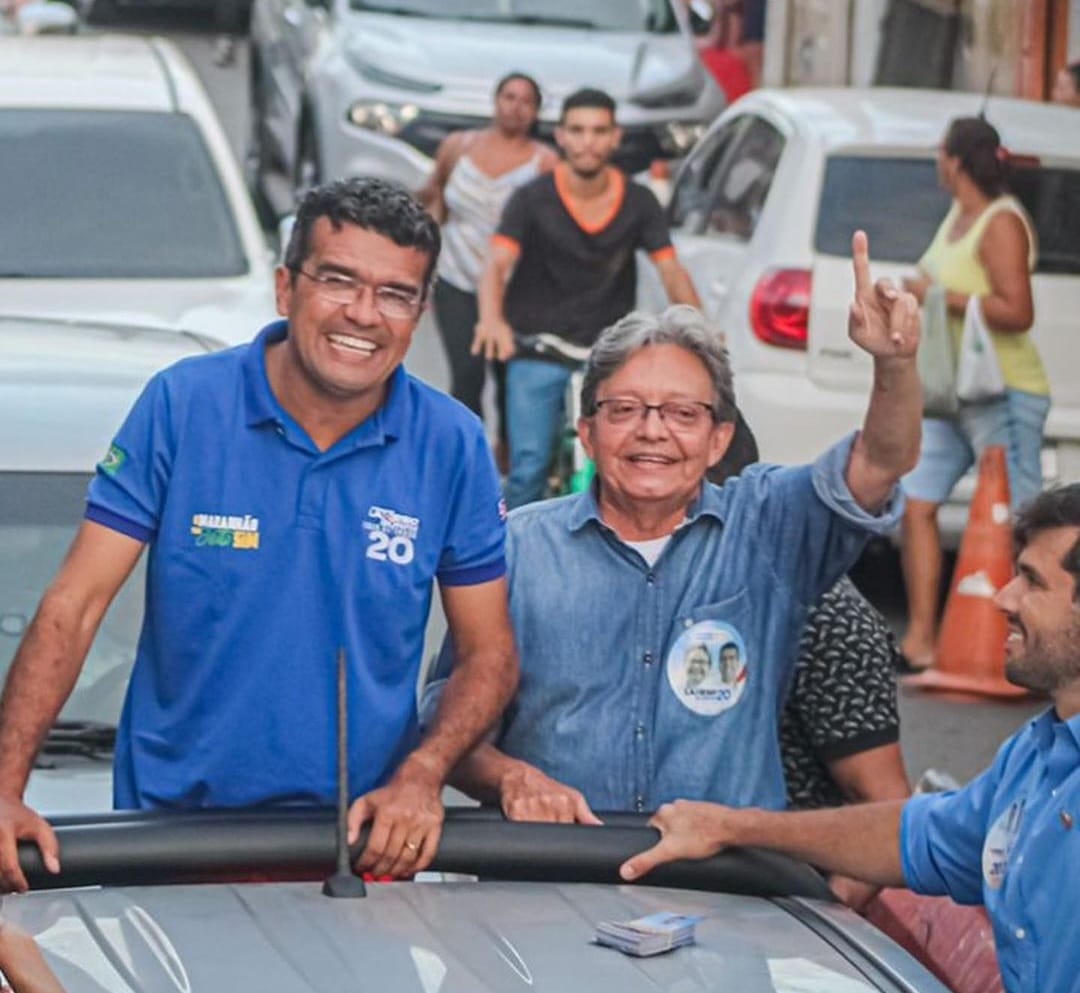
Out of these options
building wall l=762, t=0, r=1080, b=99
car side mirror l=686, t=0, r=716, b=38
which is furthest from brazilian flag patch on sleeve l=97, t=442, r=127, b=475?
building wall l=762, t=0, r=1080, b=99

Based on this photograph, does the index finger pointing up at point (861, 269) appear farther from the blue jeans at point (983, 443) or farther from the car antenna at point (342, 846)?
the blue jeans at point (983, 443)

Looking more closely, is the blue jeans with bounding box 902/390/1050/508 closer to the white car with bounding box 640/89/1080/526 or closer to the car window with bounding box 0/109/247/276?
the white car with bounding box 640/89/1080/526

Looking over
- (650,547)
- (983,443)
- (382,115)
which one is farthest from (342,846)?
(382,115)

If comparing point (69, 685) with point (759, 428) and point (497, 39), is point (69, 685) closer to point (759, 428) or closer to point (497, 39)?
point (759, 428)

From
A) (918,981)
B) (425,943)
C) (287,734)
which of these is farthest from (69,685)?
(918,981)

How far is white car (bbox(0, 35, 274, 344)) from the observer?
8.72 metres

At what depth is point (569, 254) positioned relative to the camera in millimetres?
11000

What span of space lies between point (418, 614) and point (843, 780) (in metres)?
1.11

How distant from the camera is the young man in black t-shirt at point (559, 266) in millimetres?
10875

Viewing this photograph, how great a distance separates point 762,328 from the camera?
10.7 meters

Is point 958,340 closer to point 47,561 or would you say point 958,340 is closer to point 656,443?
point 47,561

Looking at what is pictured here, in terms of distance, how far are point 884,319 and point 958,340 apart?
5882 mm

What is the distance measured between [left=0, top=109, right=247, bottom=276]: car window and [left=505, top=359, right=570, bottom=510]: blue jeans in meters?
1.72

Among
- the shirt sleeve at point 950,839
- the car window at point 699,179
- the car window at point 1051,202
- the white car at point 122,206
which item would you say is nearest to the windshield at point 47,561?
the shirt sleeve at point 950,839
